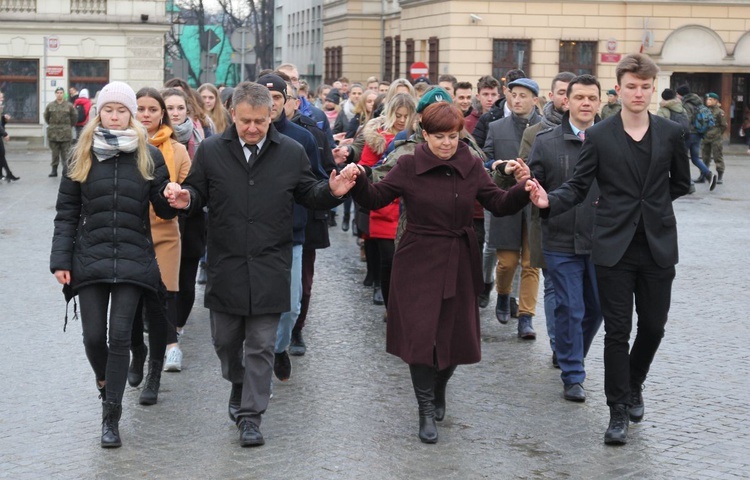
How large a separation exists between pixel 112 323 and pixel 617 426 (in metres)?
2.80

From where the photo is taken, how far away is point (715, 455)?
274 inches

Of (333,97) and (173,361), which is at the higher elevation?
(333,97)

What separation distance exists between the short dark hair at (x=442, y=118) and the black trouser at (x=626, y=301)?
1.13 meters

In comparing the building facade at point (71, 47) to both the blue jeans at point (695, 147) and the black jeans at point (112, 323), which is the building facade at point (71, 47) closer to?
the blue jeans at point (695, 147)

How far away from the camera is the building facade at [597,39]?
131ft

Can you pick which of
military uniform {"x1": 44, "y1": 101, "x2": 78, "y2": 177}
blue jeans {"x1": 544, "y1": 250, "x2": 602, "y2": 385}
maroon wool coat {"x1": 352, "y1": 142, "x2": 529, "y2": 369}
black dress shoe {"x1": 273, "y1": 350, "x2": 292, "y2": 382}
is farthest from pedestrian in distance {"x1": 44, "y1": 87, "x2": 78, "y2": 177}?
maroon wool coat {"x1": 352, "y1": 142, "x2": 529, "y2": 369}

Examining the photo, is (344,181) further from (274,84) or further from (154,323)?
(274,84)

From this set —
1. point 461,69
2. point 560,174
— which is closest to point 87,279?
point 560,174

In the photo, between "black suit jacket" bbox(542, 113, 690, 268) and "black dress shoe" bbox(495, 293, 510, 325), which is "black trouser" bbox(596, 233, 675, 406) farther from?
"black dress shoe" bbox(495, 293, 510, 325)

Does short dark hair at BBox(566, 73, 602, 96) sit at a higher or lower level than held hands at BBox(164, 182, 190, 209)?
higher

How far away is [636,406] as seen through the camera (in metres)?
7.60

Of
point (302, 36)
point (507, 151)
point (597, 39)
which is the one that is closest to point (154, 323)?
point (507, 151)

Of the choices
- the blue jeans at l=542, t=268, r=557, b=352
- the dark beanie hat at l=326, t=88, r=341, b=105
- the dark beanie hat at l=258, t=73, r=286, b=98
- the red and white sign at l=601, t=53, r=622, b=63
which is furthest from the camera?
the red and white sign at l=601, t=53, r=622, b=63

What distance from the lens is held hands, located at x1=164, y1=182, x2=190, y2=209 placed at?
6879 mm
